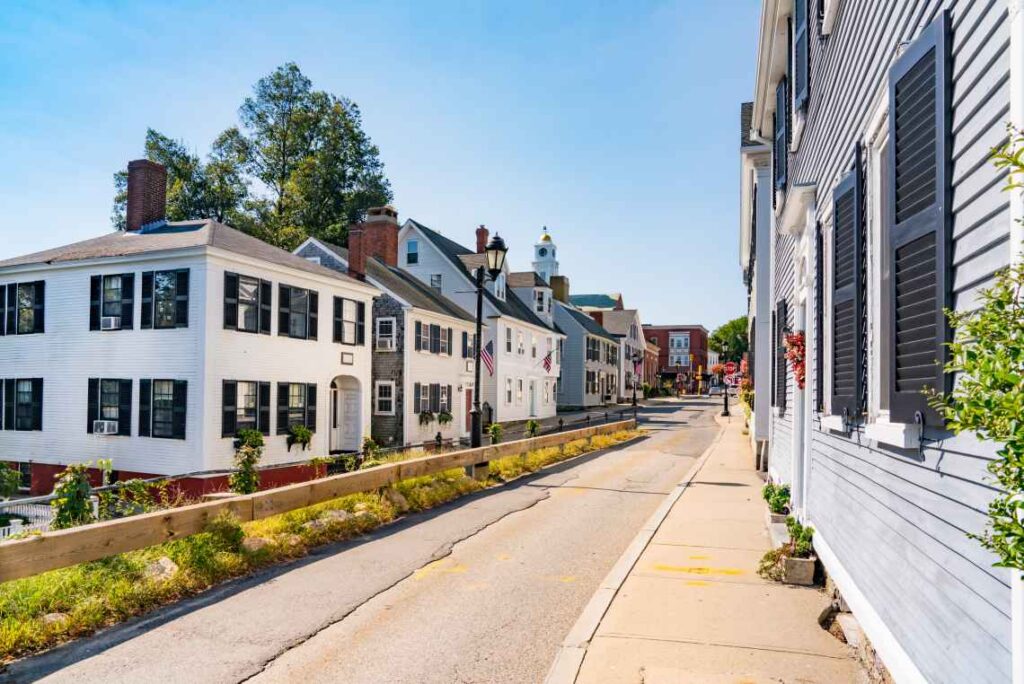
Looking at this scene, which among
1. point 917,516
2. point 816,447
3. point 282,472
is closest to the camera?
point 917,516

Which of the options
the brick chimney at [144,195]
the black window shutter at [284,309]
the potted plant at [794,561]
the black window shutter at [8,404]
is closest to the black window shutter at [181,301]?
the black window shutter at [284,309]

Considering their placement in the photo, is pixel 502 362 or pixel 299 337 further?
pixel 502 362

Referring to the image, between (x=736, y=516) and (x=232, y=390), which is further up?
(x=232, y=390)

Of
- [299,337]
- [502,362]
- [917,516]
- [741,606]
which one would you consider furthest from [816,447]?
[502,362]

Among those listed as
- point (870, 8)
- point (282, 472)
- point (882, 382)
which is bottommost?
point (282, 472)

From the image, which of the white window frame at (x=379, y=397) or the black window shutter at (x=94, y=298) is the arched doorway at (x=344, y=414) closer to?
the white window frame at (x=379, y=397)

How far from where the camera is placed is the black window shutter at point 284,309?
23016 mm

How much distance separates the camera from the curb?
5.47 meters

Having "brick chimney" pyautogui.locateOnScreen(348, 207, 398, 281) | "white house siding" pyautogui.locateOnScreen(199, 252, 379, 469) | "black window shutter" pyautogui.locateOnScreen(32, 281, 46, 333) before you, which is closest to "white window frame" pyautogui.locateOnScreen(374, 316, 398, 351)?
"white house siding" pyautogui.locateOnScreen(199, 252, 379, 469)

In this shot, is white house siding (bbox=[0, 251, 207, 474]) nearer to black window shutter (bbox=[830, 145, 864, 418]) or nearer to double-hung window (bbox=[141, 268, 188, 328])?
double-hung window (bbox=[141, 268, 188, 328])

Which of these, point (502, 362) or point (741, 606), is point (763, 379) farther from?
point (502, 362)

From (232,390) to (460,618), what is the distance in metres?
15.8

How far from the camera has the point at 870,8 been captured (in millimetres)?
5922

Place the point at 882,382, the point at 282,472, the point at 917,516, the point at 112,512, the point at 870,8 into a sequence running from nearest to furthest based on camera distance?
the point at 917,516
the point at 882,382
the point at 870,8
the point at 112,512
the point at 282,472
